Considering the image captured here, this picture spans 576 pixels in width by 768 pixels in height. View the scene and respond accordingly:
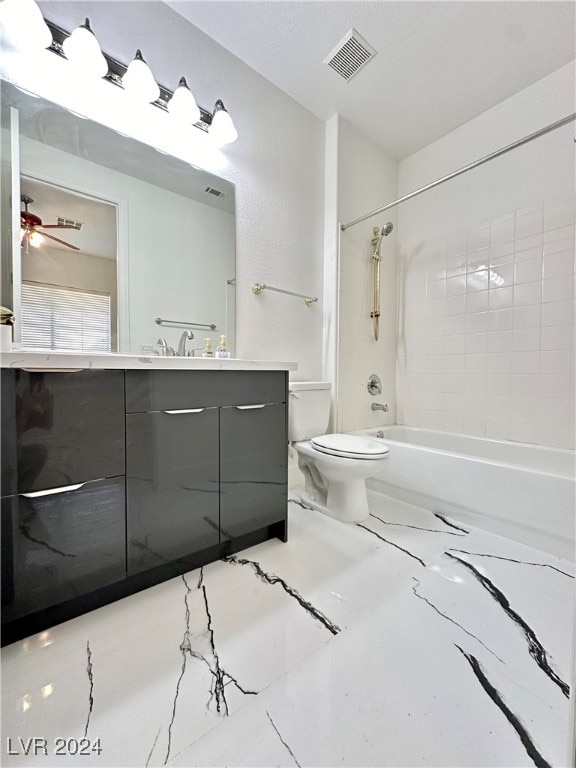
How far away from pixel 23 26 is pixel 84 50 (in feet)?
0.62

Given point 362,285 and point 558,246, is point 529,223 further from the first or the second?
point 362,285

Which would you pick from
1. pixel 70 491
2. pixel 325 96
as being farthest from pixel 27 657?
pixel 325 96

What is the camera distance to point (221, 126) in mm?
1653

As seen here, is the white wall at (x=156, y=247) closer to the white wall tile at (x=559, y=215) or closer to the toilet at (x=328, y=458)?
the toilet at (x=328, y=458)

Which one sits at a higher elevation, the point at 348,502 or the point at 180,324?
the point at 180,324

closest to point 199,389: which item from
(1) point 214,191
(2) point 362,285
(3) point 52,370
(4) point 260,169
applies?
(3) point 52,370

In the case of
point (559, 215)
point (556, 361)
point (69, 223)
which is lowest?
point (556, 361)

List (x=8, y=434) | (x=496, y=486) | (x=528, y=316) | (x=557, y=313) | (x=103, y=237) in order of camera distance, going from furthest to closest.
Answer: (x=528, y=316) < (x=557, y=313) < (x=496, y=486) < (x=103, y=237) < (x=8, y=434)

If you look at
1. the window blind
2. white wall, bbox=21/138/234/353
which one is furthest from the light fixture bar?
the window blind

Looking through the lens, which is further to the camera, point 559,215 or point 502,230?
point 502,230

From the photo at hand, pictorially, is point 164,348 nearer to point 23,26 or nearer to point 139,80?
point 139,80

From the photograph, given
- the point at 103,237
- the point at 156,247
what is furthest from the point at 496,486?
the point at 103,237

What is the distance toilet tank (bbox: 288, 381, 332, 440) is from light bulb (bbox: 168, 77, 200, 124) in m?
1.41

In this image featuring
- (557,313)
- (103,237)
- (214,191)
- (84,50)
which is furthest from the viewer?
(557,313)
